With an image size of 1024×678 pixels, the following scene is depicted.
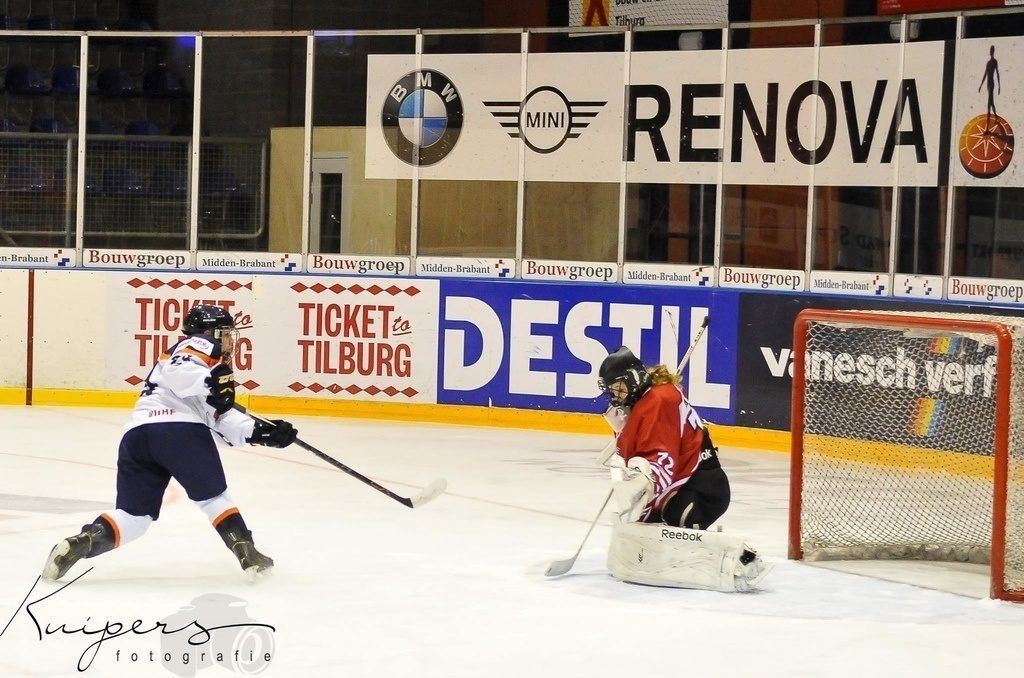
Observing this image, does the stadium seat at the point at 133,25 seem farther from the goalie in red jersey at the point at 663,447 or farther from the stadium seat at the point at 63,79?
the goalie in red jersey at the point at 663,447

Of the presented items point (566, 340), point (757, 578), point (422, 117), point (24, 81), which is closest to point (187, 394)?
point (757, 578)

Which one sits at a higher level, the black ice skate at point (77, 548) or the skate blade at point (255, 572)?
the black ice skate at point (77, 548)

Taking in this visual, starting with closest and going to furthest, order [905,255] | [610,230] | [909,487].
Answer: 1. [909,487]
2. [905,255]
3. [610,230]

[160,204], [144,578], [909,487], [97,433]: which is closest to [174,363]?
[144,578]

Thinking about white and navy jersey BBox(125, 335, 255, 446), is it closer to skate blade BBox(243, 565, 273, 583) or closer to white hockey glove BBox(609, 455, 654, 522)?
skate blade BBox(243, 565, 273, 583)

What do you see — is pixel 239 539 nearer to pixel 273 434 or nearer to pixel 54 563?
pixel 273 434

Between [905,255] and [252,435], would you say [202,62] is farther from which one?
[252,435]

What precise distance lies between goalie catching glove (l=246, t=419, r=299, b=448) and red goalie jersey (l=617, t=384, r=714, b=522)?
1.21 m

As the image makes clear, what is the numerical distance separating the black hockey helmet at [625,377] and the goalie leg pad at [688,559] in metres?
0.49

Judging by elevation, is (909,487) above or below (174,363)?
below

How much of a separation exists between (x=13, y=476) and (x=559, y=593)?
3.76 metres

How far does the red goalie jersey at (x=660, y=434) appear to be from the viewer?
5.61m

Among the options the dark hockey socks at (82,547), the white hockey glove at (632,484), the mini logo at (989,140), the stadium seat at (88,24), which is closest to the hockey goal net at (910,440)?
the white hockey glove at (632,484)

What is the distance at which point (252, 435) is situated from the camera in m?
5.68
